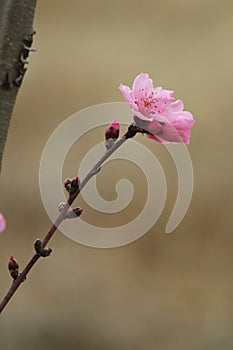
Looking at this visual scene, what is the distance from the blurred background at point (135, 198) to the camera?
209 cm

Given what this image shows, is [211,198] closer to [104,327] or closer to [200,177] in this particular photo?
[200,177]

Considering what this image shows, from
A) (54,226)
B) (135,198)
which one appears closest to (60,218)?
(54,226)

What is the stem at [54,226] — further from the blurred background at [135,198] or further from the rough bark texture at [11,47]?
the blurred background at [135,198]

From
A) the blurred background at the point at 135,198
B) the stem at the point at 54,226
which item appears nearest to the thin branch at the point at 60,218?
the stem at the point at 54,226

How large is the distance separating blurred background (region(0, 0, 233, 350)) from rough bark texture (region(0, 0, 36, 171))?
1559mm

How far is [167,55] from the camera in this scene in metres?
2.37

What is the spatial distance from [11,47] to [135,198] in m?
1.65

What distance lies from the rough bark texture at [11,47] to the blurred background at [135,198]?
61.4 inches

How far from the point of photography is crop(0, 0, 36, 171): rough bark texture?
503 millimetres

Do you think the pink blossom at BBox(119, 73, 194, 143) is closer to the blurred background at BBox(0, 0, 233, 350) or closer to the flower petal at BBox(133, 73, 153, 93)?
the flower petal at BBox(133, 73, 153, 93)

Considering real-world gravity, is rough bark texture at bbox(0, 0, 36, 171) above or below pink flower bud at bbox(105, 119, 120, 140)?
above

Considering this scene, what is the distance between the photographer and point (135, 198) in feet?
7.05

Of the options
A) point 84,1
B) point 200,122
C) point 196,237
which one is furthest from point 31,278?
point 84,1

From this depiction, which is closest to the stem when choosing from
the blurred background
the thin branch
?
the thin branch
